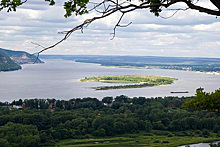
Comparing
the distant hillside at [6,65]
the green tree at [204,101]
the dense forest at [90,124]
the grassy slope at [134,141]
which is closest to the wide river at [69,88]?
the dense forest at [90,124]

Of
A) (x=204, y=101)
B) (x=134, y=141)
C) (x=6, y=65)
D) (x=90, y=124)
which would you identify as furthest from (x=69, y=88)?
(x=6, y=65)


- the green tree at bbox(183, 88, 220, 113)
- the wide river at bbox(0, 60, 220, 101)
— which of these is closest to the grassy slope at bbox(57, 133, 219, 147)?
the wide river at bbox(0, 60, 220, 101)

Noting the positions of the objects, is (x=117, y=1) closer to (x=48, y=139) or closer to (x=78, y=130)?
(x=48, y=139)

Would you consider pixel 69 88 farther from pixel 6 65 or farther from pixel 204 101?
pixel 6 65

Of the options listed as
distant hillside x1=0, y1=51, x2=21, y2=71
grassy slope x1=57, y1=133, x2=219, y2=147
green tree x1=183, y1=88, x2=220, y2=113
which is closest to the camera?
green tree x1=183, y1=88, x2=220, y2=113

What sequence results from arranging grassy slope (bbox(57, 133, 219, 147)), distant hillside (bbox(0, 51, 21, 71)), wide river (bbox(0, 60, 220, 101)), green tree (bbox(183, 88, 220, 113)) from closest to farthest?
1. green tree (bbox(183, 88, 220, 113))
2. grassy slope (bbox(57, 133, 219, 147))
3. wide river (bbox(0, 60, 220, 101))
4. distant hillside (bbox(0, 51, 21, 71))

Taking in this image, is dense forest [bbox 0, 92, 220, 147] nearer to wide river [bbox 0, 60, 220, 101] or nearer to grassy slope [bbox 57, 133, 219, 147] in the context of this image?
grassy slope [bbox 57, 133, 219, 147]
